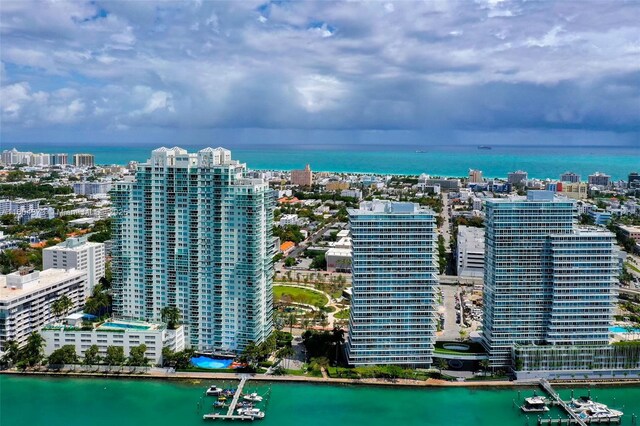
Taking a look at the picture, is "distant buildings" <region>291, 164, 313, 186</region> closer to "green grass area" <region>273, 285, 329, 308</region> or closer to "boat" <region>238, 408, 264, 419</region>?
"green grass area" <region>273, 285, 329, 308</region>

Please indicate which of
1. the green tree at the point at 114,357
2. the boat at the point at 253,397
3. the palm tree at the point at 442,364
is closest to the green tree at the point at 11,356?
the green tree at the point at 114,357

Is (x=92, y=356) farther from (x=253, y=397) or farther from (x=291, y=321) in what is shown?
(x=291, y=321)

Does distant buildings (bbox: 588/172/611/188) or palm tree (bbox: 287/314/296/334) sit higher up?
distant buildings (bbox: 588/172/611/188)

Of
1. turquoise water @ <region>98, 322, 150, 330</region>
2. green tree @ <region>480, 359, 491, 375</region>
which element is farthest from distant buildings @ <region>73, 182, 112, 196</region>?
green tree @ <region>480, 359, 491, 375</region>

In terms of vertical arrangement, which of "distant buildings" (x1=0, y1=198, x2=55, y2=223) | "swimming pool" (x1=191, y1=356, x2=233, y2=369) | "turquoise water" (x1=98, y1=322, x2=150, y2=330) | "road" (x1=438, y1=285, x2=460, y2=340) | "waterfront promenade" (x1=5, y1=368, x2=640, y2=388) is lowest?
"waterfront promenade" (x1=5, y1=368, x2=640, y2=388)

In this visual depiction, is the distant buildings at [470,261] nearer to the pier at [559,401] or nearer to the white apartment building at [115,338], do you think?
the pier at [559,401]

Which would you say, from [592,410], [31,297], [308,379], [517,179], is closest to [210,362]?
[308,379]
